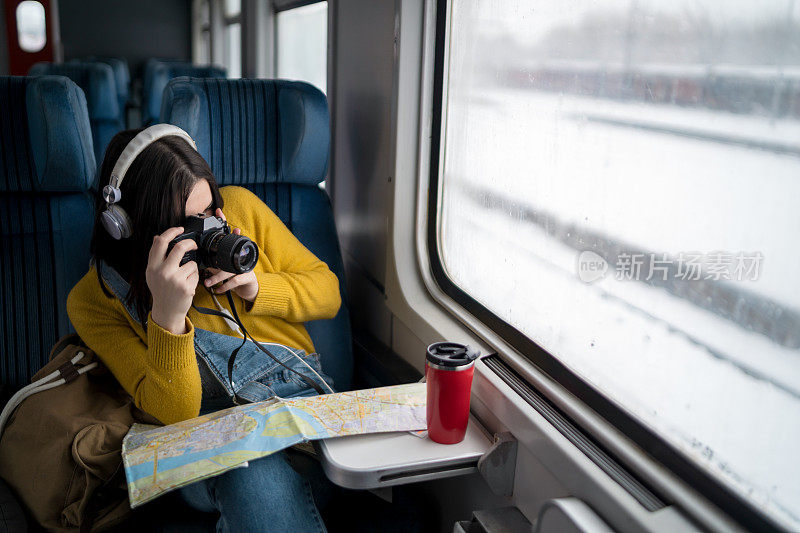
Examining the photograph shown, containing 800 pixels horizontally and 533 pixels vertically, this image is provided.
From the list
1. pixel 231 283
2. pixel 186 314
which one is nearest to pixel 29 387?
pixel 186 314

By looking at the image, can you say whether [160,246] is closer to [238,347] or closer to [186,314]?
[186,314]

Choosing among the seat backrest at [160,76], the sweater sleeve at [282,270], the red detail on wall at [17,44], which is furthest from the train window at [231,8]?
the sweater sleeve at [282,270]

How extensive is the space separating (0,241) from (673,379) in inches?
61.9

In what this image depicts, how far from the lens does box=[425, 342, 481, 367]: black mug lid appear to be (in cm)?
116

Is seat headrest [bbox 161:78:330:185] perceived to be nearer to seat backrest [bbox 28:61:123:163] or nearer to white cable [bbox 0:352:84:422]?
white cable [bbox 0:352:84:422]

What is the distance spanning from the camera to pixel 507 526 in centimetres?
120

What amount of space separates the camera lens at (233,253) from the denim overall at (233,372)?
0.27 m

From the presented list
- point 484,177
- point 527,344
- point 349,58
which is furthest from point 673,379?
point 349,58

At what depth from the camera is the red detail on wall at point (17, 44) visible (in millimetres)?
6246

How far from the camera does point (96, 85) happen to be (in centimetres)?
413

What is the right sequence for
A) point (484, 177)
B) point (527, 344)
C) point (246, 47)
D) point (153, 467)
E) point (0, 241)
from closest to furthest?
1. point (153, 467)
2. point (527, 344)
3. point (484, 177)
4. point (0, 241)
5. point (246, 47)

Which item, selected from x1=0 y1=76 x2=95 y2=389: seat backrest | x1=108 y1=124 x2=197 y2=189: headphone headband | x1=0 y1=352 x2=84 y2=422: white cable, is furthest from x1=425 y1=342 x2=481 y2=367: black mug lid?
x1=0 y1=76 x2=95 y2=389: seat backrest

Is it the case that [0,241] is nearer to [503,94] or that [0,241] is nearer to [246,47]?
[503,94]

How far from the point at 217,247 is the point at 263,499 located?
0.47 metres
